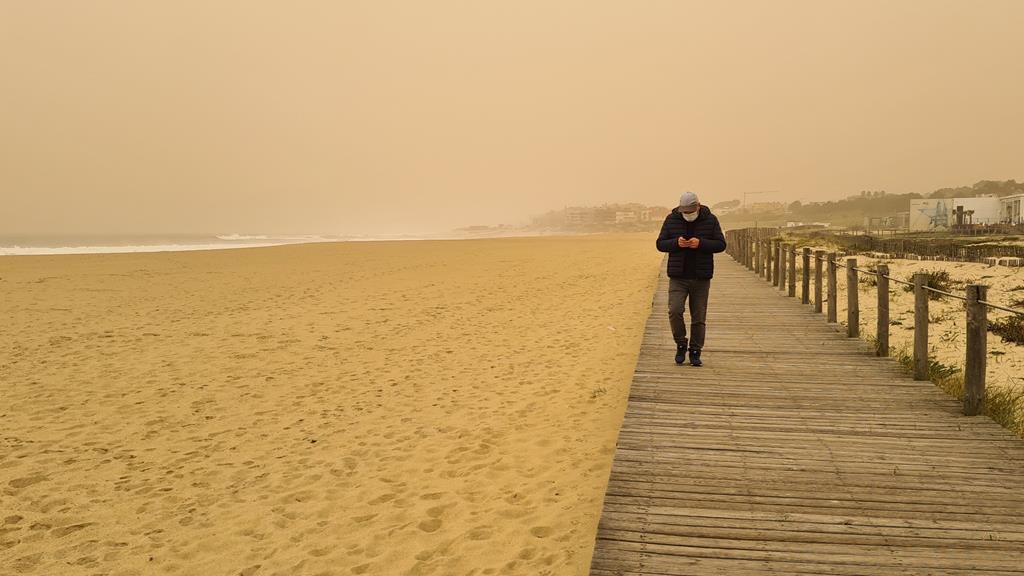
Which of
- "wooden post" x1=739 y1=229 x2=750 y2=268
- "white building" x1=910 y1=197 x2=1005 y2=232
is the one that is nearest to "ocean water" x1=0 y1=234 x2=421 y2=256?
"wooden post" x1=739 y1=229 x2=750 y2=268

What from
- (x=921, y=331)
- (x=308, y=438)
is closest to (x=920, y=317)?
(x=921, y=331)

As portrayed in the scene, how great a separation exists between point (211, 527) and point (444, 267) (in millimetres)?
21755

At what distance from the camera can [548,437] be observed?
5.59 meters

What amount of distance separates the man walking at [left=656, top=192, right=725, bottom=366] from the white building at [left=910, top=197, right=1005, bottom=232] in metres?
51.6

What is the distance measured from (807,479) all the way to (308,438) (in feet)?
14.1

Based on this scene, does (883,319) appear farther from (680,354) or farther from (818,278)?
(818,278)

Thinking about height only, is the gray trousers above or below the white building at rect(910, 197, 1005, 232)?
below

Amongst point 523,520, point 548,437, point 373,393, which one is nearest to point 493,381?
point 373,393

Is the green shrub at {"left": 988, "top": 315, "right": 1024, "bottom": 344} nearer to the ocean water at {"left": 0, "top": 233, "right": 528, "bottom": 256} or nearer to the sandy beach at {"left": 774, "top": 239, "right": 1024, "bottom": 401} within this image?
the sandy beach at {"left": 774, "top": 239, "right": 1024, "bottom": 401}

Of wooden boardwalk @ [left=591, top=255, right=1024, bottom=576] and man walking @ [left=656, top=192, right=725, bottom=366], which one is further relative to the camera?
man walking @ [left=656, top=192, right=725, bottom=366]

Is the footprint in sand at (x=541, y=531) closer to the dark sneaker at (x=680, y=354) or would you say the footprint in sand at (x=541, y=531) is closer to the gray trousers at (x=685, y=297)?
the gray trousers at (x=685, y=297)

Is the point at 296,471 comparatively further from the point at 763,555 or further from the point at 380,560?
the point at 763,555

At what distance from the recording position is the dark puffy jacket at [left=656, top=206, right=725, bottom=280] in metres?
5.71

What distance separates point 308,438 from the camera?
19.0 feet
